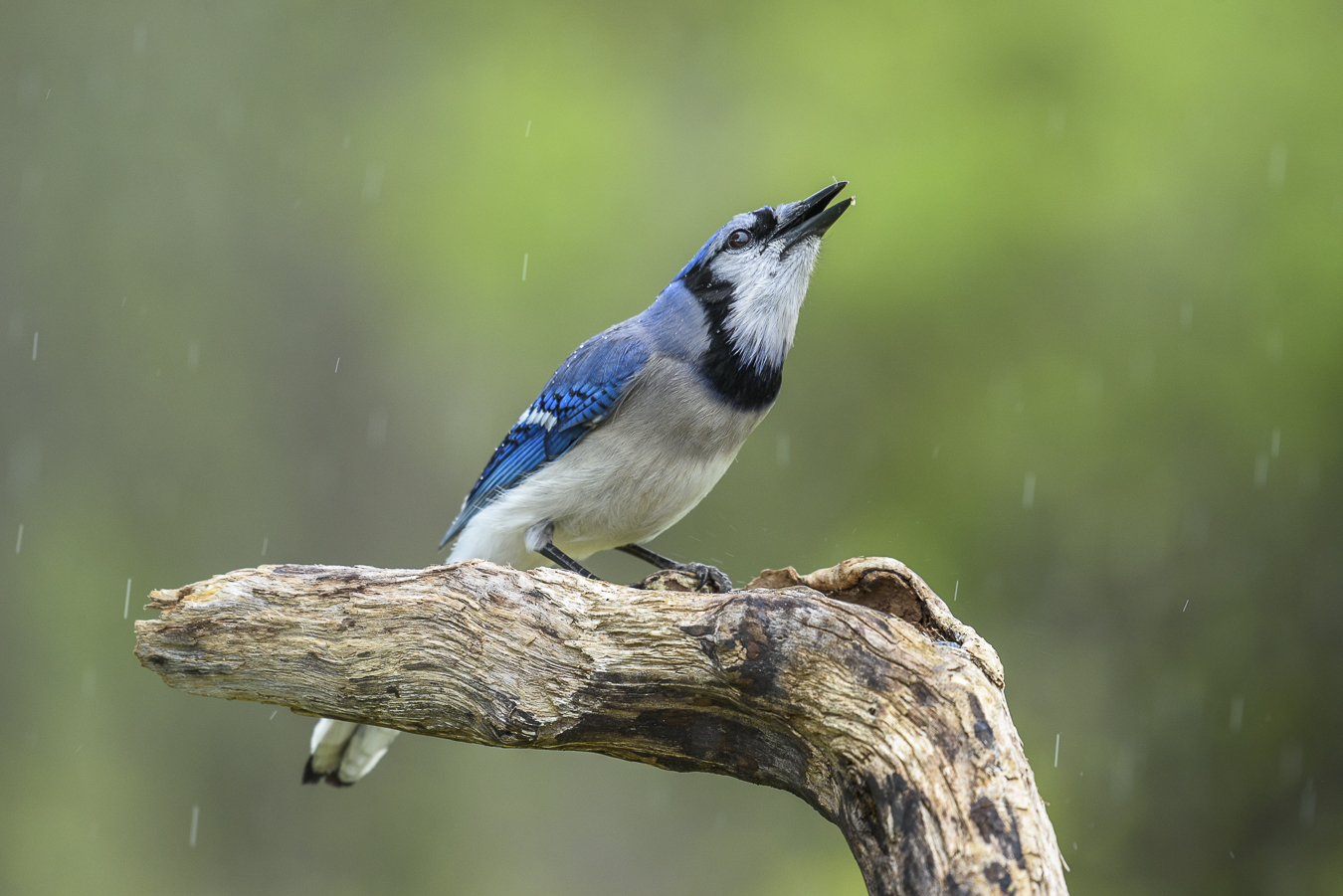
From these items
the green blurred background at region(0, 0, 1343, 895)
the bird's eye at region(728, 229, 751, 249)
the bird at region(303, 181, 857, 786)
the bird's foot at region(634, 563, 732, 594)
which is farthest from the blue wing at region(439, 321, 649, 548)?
the green blurred background at region(0, 0, 1343, 895)

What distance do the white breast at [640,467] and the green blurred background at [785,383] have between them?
2.41m

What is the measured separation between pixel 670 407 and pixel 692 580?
0.45 m

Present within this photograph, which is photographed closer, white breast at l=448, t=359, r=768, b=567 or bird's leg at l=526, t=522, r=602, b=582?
white breast at l=448, t=359, r=768, b=567

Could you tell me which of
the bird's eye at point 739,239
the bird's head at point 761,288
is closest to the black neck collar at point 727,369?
the bird's head at point 761,288

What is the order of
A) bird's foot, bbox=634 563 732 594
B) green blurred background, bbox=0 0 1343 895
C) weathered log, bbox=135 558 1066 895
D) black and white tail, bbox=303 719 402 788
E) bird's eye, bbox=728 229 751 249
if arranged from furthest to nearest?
green blurred background, bbox=0 0 1343 895 < bird's eye, bbox=728 229 751 249 < black and white tail, bbox=303 719 402 788 < bird's foot, bbox=634 563 732 594 < weathered log, bbox=135 558 1066 895

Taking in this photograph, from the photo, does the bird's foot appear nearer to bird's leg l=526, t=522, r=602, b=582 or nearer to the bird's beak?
bird's leg l=526, t=522, r=602, b=582

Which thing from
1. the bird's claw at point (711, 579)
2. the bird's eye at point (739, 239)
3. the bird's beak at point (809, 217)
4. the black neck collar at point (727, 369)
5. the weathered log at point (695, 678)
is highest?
the bird's beak at point (809, 217)

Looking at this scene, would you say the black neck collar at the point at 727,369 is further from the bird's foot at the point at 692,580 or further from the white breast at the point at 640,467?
the bird's foot at the point at 692,580

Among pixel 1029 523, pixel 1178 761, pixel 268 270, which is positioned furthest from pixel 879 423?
pixel 268 270

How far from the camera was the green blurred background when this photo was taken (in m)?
5.18

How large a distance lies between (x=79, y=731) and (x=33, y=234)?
97.1 inches

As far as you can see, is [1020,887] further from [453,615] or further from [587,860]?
[587,860]

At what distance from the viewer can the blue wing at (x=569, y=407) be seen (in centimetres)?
319

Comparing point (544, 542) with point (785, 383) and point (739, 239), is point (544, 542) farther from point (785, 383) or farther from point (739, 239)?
point (785, 383)
